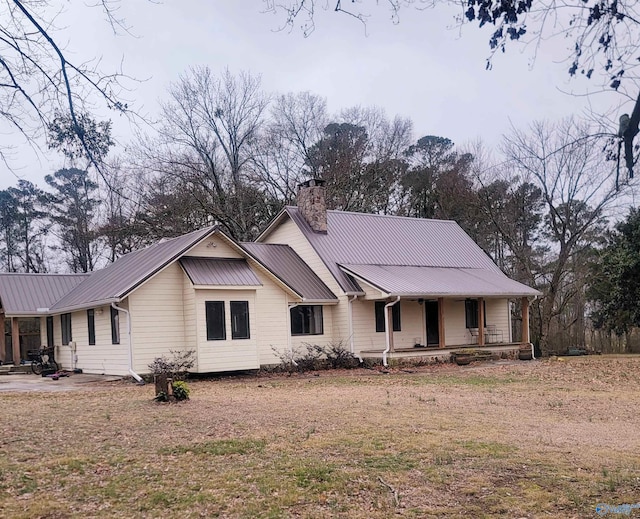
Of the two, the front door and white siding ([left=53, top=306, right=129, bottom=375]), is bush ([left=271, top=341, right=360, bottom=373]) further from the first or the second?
white siding ([left=53, top=306, right=129, bottom=375])

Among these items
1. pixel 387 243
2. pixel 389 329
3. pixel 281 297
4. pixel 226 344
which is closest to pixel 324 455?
pixel 226 344

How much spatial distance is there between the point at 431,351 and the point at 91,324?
39.1ft

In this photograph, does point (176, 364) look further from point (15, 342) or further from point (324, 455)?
point (324, 455)

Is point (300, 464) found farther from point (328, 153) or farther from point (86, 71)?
point (328, 153)

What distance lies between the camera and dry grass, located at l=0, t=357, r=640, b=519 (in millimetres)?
6406

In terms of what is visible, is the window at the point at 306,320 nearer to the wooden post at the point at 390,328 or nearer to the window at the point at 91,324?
the wooden post at the point at 390,328

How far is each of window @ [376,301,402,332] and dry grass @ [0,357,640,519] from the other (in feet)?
32.0

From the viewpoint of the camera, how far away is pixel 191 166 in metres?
36.9

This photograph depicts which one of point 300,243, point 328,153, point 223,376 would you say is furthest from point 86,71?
point 328,153

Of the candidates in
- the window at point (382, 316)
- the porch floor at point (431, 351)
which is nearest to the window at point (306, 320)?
the porch floor at point (431, 351)

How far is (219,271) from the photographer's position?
20672mm

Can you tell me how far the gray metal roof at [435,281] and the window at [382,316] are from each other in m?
1.18

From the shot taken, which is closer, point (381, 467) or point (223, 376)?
point (381, 467)

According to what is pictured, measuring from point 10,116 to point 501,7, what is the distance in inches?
209
